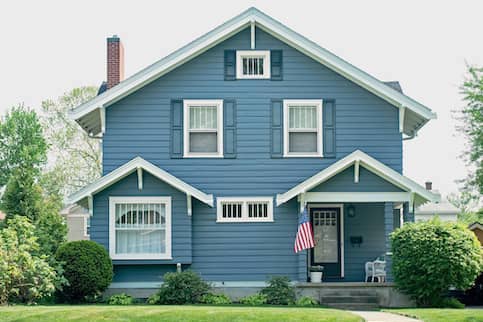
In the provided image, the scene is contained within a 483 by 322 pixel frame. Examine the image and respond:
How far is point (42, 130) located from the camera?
52.1m

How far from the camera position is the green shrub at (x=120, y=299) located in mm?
22578

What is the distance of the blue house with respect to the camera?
930 inches

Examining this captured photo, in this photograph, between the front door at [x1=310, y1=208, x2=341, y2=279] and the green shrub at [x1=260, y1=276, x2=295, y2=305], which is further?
the front door at [x1=310, y1=208, x2=341, y2=279]

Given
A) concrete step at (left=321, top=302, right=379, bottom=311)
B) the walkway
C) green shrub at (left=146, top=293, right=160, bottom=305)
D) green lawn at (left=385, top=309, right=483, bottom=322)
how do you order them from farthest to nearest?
→ 1. green shrub at (left=146, top=293, right=160, bottom=305)
2. concrete step at (left=321, top=302, right=379, bottom=311)
3. the walkway
4. green lawn at (left=385, top=309, right=483, bottom=322)

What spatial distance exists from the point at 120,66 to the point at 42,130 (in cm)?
2653

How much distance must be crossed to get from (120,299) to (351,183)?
21.6ft

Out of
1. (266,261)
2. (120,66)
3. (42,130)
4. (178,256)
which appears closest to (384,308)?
(266,261)

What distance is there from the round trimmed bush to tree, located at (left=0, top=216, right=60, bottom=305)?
0.47 m

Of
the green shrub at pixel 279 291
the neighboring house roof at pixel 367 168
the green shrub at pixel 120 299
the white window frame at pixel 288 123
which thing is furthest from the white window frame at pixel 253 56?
the green shrub at pixel 120 299

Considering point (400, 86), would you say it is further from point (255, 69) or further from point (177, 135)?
point (177, 135)

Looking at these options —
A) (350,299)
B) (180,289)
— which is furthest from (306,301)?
(180,289)

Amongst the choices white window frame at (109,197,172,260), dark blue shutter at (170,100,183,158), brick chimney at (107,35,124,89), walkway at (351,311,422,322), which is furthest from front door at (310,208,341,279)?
brick chimney at (107,35,124,89)

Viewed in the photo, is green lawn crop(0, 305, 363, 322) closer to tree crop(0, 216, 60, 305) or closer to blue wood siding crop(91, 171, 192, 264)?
tree crop(0, 216, 60, 305)

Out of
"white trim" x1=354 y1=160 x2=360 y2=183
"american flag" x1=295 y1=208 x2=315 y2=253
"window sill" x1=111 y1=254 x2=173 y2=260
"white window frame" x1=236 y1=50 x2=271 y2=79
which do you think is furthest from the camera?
"white window frame" x1=236 y1=50 x2=271 y2=79
